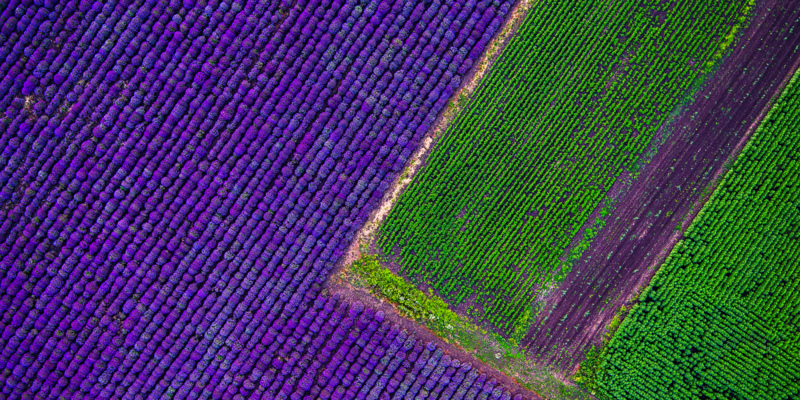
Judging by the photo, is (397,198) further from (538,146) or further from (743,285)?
(743,285)

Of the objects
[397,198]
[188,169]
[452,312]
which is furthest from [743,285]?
[188,169]

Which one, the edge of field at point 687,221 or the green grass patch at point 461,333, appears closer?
the edge of field at point 687,221

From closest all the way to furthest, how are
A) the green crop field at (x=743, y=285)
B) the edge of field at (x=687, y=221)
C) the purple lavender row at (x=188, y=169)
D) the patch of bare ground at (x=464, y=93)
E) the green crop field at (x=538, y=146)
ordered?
1. the green crop field at (x=743, y=285)
2. the purple lavender row at (x=188, y=169)
3. the edge of field at (x=687, y=221)
4. the green crop field at (x=538, y=146)
5. the patch of bare ground at (x=464, y=93)

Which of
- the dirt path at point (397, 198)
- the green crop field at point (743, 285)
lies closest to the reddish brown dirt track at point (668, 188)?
the green crop field at point (743, 285)

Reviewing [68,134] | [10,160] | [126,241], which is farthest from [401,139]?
[10,160]

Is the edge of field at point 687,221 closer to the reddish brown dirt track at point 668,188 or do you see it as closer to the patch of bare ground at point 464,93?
the reddish brown dirt track at point 668,188

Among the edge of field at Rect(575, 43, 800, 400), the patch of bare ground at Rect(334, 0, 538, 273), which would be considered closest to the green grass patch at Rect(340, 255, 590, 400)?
the edge of field at Rect(575, 43, 800, 400)
